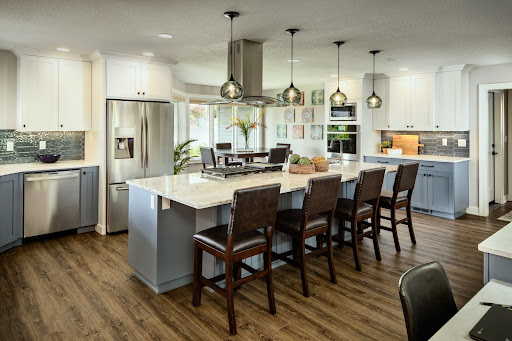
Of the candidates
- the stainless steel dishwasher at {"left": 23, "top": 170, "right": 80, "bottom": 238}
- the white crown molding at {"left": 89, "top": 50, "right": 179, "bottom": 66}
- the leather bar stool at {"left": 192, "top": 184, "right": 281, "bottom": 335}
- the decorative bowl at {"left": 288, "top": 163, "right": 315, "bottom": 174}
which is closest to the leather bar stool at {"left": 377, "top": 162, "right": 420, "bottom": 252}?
the decorative bowl at {"left": 288, "top": 163, "right": 315, "bottom": 174}

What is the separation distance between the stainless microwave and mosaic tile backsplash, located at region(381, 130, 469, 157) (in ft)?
3.29

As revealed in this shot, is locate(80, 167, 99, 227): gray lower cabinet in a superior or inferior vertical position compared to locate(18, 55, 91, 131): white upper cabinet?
inferior

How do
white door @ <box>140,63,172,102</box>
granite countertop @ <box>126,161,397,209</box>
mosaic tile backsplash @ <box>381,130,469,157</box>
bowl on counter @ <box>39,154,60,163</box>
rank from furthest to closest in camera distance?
mosaic tile backsplash @ <box>381,130,469,157</box> → white door @ <box>140,63,172,102</box> → bowl on counter @ <box>39,154,60,163</box> → granite countertop @ <box>126,161,397,209</box>

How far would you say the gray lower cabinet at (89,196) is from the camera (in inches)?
191

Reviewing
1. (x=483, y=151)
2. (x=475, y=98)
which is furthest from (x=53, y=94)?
(x=483, y=151)

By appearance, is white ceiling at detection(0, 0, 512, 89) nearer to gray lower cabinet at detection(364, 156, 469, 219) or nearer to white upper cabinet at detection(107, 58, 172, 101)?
white upper cabinet at detection(107, 58, 172, 101)

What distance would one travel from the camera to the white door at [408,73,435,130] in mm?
6094

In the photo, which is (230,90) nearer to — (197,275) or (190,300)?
(197,275)

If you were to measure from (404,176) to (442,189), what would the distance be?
2072mm

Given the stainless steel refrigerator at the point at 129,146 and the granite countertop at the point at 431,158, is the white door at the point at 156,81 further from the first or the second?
the granite countertop at the point at 431,158

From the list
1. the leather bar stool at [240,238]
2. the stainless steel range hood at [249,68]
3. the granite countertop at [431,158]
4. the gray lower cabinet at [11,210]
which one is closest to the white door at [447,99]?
the granite countertop at [431,158]

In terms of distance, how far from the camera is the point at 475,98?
5770 millimetres

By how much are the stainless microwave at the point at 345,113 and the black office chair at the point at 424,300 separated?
5612 mm

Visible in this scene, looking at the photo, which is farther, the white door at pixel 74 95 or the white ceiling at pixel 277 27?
the white door at pixel 74 95
